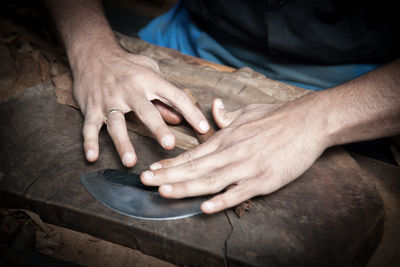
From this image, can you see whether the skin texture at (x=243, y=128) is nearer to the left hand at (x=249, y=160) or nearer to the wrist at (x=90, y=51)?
the left hand at (x=249, y=160)

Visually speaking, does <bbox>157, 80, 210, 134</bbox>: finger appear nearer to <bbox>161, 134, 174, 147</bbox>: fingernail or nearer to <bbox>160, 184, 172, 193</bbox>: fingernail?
<bbox>161, 134, 174, 147</bbox>: fingernail

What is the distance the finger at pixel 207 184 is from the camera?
0.80 meters

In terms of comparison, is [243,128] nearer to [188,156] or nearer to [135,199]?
[188,156]

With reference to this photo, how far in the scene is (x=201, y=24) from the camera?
66.2 inches

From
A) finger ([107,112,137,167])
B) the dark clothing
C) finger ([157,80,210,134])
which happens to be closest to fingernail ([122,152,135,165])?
finger ([107,112,137,167])

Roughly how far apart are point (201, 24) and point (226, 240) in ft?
4.02

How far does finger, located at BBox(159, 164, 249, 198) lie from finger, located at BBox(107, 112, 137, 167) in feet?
0.56

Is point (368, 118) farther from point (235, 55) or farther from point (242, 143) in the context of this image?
point (235, 55)

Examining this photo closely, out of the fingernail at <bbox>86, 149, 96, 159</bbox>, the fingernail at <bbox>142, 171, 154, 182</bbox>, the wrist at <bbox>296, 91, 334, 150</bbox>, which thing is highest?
the wrist at <bbox>296, 91, 334, 150</bbox>

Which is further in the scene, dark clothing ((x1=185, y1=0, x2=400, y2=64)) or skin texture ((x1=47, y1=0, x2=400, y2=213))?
dark clothing ((x1=185, y1=0, x2=400, y2=64))

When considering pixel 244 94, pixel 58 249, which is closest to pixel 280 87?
pixel 244 94

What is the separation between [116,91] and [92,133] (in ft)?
0.59

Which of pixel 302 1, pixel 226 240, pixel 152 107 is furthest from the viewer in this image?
pixel 302 1

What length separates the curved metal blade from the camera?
2.74 feet
